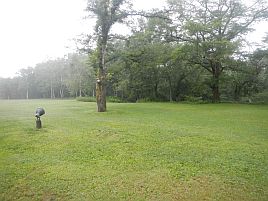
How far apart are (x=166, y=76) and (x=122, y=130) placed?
2587cm

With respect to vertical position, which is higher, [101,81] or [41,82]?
[41,82]

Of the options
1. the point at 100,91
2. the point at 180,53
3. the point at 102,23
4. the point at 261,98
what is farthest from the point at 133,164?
the point at 261,98

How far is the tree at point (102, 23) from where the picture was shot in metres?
18.9

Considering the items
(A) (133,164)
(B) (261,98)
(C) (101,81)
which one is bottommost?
(A) (133,164)

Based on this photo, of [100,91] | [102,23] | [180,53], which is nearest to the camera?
[100,91]

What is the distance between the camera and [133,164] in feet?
24.9

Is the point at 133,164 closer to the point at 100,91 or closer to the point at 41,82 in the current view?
the point at 100,91

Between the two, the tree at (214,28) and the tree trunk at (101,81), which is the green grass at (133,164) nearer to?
the tree trunk at (101,81)

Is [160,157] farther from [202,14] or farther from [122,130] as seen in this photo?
[202,14]

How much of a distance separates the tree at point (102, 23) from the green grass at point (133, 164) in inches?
295

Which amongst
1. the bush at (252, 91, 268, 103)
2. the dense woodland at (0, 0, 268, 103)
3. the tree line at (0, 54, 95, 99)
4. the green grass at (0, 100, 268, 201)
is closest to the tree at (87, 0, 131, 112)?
the dense woodland at (0, 0, 268, 103)

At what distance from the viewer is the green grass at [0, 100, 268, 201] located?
6.05 metres

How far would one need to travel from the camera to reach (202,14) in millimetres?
30844

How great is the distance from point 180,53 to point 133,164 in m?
20.6
